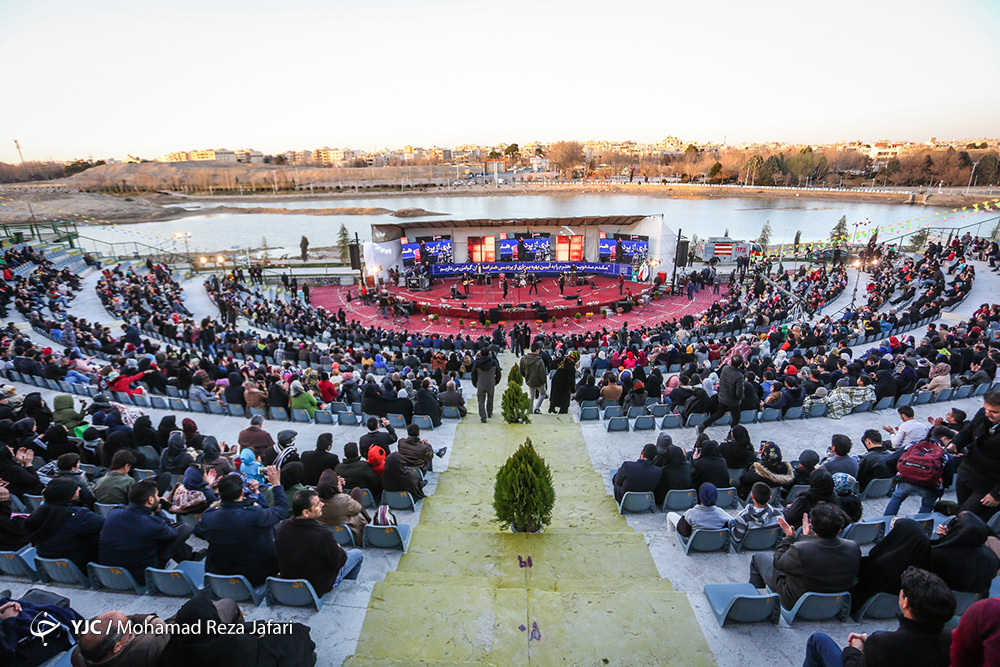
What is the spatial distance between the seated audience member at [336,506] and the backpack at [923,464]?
18.1 ft

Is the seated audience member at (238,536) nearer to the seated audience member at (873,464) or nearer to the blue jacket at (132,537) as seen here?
the blue jacket at (132,537)

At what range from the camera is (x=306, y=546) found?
357 cm

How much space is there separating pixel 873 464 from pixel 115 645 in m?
6.95

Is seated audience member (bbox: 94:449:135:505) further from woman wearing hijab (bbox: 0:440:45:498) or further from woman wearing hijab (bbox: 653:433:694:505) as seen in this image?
woman wearing hijab (bbox: 653:433:694:505)

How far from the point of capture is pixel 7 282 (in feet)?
64.3

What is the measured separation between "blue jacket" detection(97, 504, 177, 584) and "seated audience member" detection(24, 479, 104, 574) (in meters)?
0.17

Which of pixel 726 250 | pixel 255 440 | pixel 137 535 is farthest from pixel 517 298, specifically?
pixel 137 535

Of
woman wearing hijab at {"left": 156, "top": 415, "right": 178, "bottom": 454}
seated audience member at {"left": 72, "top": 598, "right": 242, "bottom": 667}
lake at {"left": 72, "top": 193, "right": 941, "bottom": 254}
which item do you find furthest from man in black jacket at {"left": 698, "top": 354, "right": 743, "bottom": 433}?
lake at {"left": 72, "top": 193, "right": 941, "bottom": 254}

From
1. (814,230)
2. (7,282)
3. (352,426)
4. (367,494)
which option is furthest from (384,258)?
(814,230)

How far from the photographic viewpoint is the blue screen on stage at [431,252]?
97.5 ft

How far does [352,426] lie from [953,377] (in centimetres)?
1148

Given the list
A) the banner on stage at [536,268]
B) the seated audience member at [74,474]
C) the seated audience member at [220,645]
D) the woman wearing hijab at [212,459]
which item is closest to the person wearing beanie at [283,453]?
the woman wearing hijab at [212,459]

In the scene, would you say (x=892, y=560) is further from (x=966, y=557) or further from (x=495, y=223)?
(x=495, y=223)

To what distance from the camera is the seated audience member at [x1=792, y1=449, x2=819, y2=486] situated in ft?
16.7
